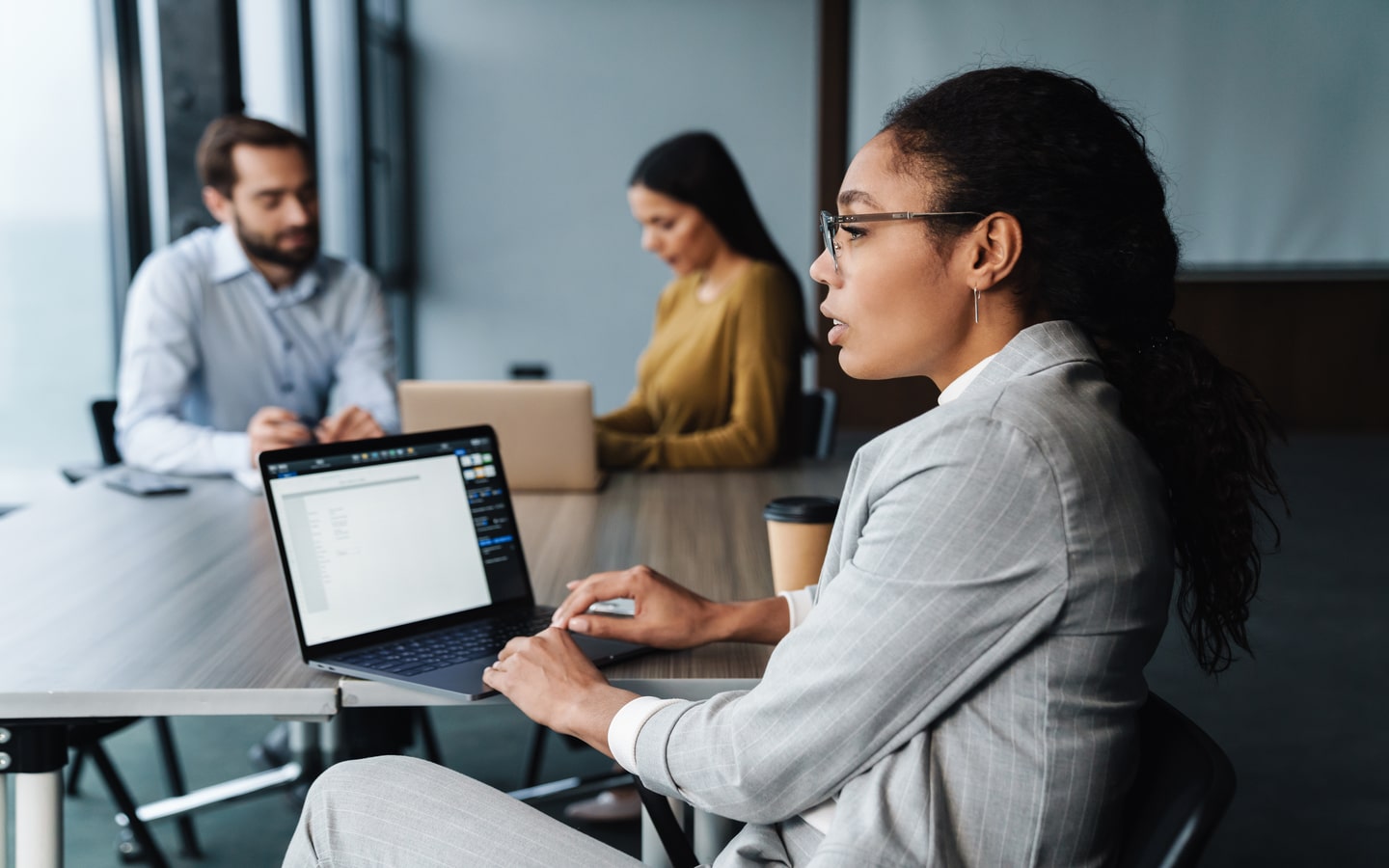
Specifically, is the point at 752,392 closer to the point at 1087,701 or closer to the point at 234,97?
the point at 1087,701

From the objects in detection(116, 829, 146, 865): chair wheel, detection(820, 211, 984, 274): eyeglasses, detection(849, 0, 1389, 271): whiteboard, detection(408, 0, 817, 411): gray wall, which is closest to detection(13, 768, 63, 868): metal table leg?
detection(820, 211, 984, 274): eyeglasses

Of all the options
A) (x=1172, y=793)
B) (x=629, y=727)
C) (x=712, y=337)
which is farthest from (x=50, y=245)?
(x=1172, y=793)

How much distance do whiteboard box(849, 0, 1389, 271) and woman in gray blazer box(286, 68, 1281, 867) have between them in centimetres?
584

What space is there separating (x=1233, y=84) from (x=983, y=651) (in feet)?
22.3

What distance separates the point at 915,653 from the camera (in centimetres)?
83

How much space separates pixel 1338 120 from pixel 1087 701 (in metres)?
7.02

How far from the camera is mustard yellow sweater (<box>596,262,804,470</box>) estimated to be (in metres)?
2.46

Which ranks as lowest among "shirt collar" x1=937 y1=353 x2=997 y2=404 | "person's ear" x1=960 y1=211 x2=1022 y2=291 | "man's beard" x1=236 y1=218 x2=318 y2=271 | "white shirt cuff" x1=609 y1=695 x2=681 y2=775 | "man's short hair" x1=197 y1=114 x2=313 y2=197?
"white shirt cuff" x1=609 y1=695 x2=681 y2=775

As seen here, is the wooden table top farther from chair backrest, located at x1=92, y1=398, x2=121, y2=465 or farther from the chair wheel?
the chair wheel

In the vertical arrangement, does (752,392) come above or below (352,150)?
below

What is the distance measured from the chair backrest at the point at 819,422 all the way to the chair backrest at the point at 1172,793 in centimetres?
194

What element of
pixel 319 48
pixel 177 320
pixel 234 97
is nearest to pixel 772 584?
pixel 177 320

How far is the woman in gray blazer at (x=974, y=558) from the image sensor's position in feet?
2.73

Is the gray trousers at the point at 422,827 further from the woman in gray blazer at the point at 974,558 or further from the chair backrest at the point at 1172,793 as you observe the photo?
the chair backrest at the point at 1172,793
